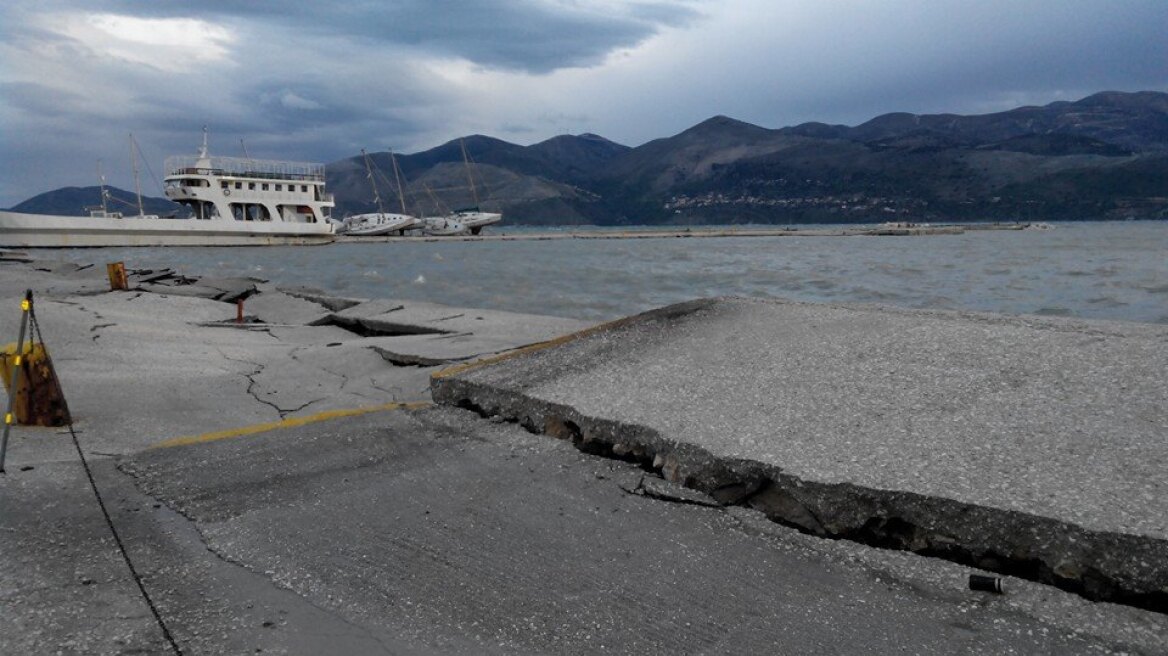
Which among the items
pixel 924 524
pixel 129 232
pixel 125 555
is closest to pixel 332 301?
pixel 125 555

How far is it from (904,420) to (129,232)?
53.5 metres

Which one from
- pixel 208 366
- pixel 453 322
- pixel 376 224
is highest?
pixel 376 224

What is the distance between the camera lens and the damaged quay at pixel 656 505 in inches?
97.1

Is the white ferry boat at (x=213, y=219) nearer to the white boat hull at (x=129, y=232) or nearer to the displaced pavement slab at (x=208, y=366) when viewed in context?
the white boat hull at (x=129, y=232)

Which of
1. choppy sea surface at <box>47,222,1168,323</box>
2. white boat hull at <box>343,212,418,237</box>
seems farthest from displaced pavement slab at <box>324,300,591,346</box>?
white boat hull at <box>343,212,418,237</box>

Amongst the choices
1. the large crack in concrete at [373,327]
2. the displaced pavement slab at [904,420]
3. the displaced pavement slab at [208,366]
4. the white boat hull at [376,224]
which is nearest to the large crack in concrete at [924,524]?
the displaced pavement slab at [904,420]

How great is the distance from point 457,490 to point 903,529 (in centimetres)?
190

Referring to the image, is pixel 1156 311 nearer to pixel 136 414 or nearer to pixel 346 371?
pixel 346 371

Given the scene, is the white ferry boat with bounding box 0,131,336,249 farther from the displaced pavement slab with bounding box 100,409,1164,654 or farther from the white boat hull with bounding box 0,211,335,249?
the displaced pavement slab with bounding box 100,409,1164,654

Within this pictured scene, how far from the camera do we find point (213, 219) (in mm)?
50469

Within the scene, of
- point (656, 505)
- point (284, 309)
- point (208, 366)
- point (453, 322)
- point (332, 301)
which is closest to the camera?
point (656, 505)

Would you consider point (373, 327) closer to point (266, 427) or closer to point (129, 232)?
point (266, 427)

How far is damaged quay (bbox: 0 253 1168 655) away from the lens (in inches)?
97.1

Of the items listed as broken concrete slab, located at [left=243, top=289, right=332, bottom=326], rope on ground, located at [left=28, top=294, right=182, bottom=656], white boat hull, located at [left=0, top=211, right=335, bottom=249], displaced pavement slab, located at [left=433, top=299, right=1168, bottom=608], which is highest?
white boat hull, located at [left=0, top=211, right=335, bottom=249]
